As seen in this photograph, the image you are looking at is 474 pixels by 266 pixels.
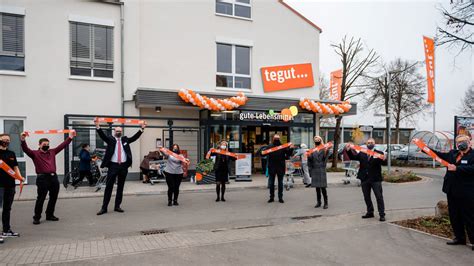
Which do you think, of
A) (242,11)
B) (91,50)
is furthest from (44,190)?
(242,11)

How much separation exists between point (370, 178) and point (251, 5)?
11.9m

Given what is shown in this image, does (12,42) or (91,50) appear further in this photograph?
(91,50)

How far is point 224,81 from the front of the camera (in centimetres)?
1612

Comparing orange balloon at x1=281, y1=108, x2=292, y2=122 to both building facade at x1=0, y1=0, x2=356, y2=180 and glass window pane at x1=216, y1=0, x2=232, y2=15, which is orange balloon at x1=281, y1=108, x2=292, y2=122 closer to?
building facade at x1=0, y1=0, x2=356, y2=180

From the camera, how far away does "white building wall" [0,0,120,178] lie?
41.5 ft

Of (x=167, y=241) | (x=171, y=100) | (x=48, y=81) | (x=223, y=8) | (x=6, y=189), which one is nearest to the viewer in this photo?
(x=167, y=241)

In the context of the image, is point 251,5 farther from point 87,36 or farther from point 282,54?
point 87,36

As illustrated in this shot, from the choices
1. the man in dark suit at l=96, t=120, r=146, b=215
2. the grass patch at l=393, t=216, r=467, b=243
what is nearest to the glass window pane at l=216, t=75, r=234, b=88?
the man in dark suit at l=96, t=120, r=146, b=215

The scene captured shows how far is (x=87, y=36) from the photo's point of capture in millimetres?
13617

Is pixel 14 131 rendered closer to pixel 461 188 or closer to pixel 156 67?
pixel 156 67

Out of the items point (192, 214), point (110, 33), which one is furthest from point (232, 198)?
point (110, 33)

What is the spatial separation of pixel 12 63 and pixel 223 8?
9.14 meters

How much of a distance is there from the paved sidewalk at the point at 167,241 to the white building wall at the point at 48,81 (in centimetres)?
864

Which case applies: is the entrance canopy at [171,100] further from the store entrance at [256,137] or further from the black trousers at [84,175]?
the black trousers at [84,175]
